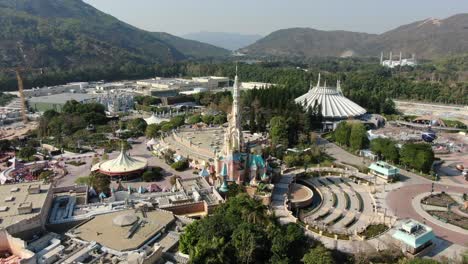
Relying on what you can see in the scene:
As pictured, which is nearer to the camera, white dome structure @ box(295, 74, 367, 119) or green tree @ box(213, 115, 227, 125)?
green tree @ box(213, 115, 227, 125)

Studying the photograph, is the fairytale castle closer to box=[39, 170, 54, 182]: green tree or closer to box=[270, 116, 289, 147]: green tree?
box=[270, 116, 289, 147]: green tree

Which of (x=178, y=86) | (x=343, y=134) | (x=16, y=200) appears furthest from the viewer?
(x=178, y=86)

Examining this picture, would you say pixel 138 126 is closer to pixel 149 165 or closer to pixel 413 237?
pixel 149 165

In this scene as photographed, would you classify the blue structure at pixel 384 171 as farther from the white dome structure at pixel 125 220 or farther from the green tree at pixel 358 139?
the white dome structure at pixel 125 220

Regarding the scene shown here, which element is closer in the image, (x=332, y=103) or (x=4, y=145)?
(x=4, y=145)

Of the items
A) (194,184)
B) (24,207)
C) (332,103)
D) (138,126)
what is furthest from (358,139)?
(24,207)

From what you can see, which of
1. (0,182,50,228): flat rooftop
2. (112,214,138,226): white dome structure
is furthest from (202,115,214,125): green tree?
(112,214,138,226): white dome structure

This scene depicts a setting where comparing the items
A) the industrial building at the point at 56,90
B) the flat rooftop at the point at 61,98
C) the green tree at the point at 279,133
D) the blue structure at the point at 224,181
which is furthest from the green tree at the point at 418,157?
the industrial building at the point at 56,90
